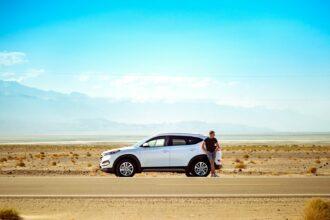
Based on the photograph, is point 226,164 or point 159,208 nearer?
point 159,208

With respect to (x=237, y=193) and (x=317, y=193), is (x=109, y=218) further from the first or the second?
(x=317, y=193)

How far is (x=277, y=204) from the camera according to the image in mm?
14219

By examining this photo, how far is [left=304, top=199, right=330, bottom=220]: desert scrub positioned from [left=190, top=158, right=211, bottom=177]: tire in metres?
10.5

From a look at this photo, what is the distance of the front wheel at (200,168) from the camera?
21797 mm

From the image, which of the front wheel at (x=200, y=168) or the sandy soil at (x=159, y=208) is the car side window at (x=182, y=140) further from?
the sandy soil at (x=159, y=208)

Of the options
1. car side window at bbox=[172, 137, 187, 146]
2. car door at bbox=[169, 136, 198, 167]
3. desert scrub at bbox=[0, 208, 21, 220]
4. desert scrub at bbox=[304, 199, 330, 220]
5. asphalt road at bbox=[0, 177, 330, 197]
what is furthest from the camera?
car side window at bbox=[172, 137, 187, 146]

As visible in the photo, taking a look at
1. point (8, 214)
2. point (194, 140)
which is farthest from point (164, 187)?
point (8, 214)

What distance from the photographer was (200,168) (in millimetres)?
21891

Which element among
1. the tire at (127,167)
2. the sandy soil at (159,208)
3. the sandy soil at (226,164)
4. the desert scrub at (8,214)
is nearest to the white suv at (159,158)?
the tire at (127,167)

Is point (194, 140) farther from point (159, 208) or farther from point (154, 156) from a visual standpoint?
point (159, 208)

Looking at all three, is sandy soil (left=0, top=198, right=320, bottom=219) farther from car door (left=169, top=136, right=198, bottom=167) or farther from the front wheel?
the front wheel

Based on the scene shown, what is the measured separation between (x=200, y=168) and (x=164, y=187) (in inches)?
174

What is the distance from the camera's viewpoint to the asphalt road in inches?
637

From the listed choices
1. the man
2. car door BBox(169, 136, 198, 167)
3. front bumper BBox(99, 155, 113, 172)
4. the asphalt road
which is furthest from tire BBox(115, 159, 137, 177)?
the man
